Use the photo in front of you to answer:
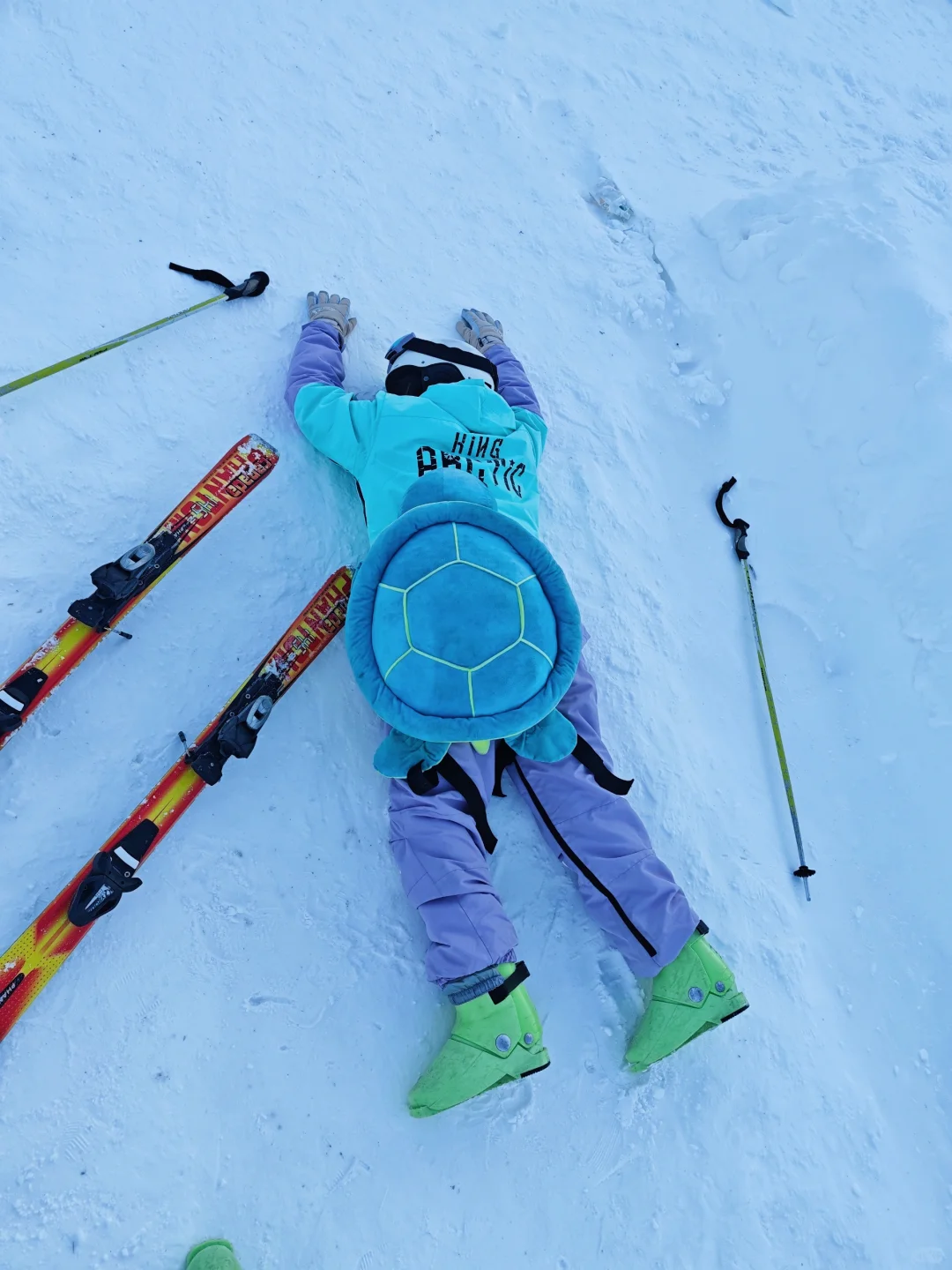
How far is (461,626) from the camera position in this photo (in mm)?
1817

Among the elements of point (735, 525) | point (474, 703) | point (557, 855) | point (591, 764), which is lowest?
point (557, 855)

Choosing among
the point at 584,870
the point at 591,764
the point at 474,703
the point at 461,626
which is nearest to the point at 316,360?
the point at 461,626

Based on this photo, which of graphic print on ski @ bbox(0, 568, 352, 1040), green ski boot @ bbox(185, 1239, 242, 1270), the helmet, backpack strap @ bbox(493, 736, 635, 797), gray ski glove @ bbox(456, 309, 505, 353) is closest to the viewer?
green ski boot @ bbox(185, 1239, 242, 1270)

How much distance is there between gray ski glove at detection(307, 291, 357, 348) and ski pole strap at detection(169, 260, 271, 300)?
0.66 ft

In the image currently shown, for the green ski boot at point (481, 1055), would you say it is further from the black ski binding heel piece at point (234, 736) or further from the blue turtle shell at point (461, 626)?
the black ski binding heel piece at point (234, 736)

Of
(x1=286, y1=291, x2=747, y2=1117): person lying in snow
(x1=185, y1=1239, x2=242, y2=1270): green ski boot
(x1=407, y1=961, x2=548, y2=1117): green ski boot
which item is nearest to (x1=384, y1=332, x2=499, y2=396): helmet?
(x1=286, y1=291, x2=747, y2=1117): person lying in snow

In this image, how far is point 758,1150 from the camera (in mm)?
2279

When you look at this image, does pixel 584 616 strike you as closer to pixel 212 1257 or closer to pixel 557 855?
pixel 557 855

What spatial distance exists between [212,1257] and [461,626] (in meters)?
1.63

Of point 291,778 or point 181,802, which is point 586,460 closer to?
point 291,778

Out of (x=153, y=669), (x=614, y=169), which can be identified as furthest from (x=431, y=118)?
(x=153, y=669)

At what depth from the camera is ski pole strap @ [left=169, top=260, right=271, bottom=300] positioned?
9.79 ft

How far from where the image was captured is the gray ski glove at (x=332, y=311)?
2.97m

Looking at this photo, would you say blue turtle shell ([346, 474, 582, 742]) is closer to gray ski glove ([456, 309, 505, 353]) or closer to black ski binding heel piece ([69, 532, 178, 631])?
black ski binding heel piece ([69, 532, 178, 631])
